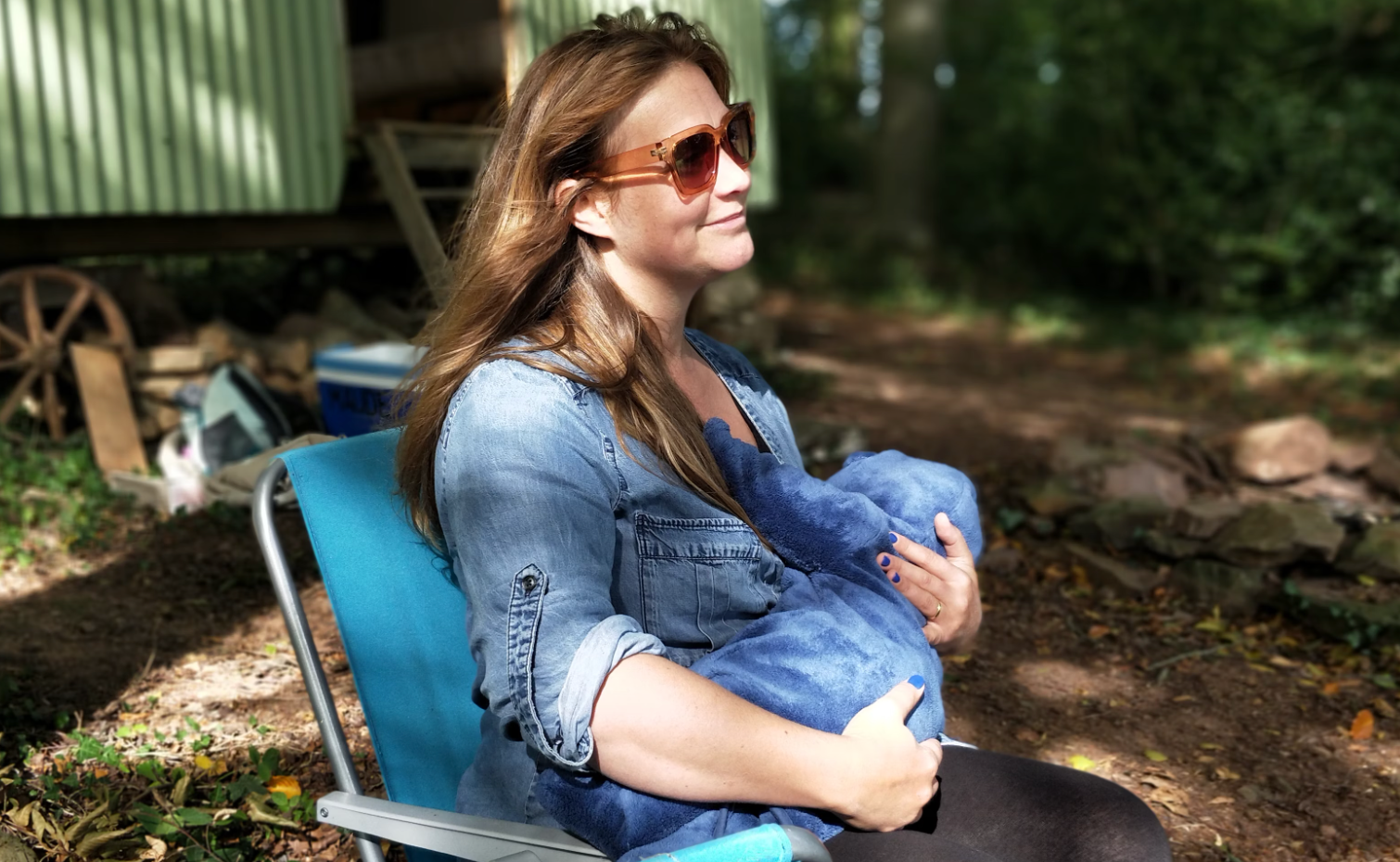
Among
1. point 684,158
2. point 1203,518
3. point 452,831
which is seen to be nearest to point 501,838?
point 452,831

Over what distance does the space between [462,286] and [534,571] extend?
0.57 m

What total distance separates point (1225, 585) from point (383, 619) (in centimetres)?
333

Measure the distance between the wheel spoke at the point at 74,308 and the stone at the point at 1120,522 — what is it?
4.78m

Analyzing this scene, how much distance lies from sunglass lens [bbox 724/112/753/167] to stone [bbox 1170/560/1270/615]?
3.03 metres

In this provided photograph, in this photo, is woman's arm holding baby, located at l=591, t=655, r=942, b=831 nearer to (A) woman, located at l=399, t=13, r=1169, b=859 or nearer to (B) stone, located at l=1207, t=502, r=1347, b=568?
(A) woman, located at l=399, t=13, r=1169, b=859

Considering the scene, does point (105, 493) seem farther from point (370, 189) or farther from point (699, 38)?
point (699, 38)

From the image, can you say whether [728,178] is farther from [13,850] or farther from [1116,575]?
[1116,575]

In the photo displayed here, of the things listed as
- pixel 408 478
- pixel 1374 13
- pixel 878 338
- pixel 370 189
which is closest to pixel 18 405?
pixel 370 189

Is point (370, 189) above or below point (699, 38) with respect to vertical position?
below

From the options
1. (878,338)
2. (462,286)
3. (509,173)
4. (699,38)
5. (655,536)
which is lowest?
(878,338)

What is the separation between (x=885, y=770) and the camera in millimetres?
1669

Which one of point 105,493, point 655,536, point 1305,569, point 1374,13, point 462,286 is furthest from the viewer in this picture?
point 1374,13

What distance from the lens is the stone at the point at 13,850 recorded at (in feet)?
7.65

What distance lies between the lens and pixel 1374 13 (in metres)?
11.4
